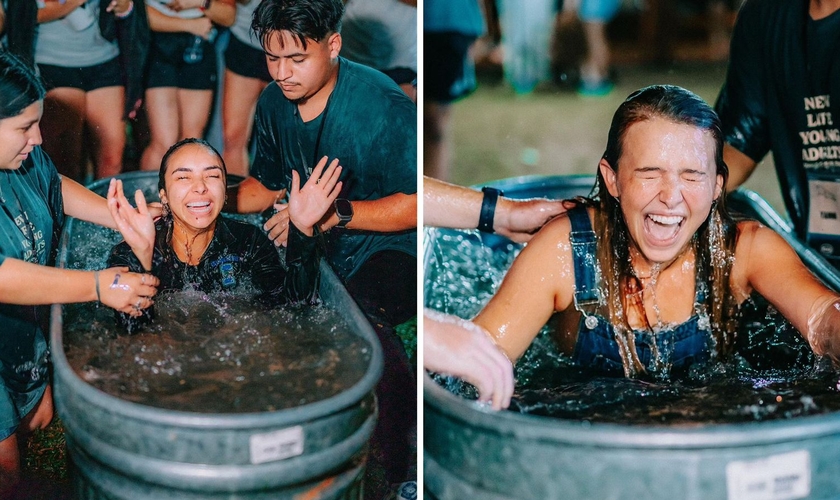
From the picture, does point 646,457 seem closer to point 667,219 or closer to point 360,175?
point 667,219

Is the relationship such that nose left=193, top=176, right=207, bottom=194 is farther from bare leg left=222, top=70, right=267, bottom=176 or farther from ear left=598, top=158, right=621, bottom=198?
ear left=598, top=158, right=621, bottom=198

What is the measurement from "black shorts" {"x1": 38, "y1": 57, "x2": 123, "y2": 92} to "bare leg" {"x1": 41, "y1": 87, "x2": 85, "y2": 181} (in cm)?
2

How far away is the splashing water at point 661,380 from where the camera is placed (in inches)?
68.3

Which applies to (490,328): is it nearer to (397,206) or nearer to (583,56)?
(397,206)

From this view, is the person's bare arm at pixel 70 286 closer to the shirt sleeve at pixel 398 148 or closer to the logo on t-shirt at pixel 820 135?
the shirt sleeve at pixel 398 148

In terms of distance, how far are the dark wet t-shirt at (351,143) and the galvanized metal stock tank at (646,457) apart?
64 centimetres

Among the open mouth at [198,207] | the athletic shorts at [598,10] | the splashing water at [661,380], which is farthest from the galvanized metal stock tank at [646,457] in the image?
the athletic shorts at [598,10]

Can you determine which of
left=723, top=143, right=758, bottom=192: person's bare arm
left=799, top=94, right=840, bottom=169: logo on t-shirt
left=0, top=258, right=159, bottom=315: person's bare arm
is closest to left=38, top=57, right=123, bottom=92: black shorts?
left=0, top=258, right=159, bottom=315: person's bare arm

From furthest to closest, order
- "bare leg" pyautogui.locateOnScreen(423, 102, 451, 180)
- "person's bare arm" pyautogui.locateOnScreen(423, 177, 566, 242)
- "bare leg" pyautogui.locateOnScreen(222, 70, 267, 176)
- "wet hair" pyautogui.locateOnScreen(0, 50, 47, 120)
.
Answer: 1. "bare leg" pyautogui.locateOnScreen(423, 102, 451, 180)
2. "person's bare arm" pyautogui.locateOnScreen(423, 177, 566, 242)
3. "bare leg" pyautogui.locateOnScreen(222, 70, 267, 176)
4. "wet hair" pyautogui.locateOnScreen(0, 50, 47, 120)

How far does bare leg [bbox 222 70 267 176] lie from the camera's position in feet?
6.98

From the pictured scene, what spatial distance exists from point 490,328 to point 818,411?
0.75 m

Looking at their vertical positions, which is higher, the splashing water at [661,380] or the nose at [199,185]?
the nose at [199,185]

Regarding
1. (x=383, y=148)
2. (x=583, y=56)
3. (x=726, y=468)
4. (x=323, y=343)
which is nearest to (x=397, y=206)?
(x=383, y=148)

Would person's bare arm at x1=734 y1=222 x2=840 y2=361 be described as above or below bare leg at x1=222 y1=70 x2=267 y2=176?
below
